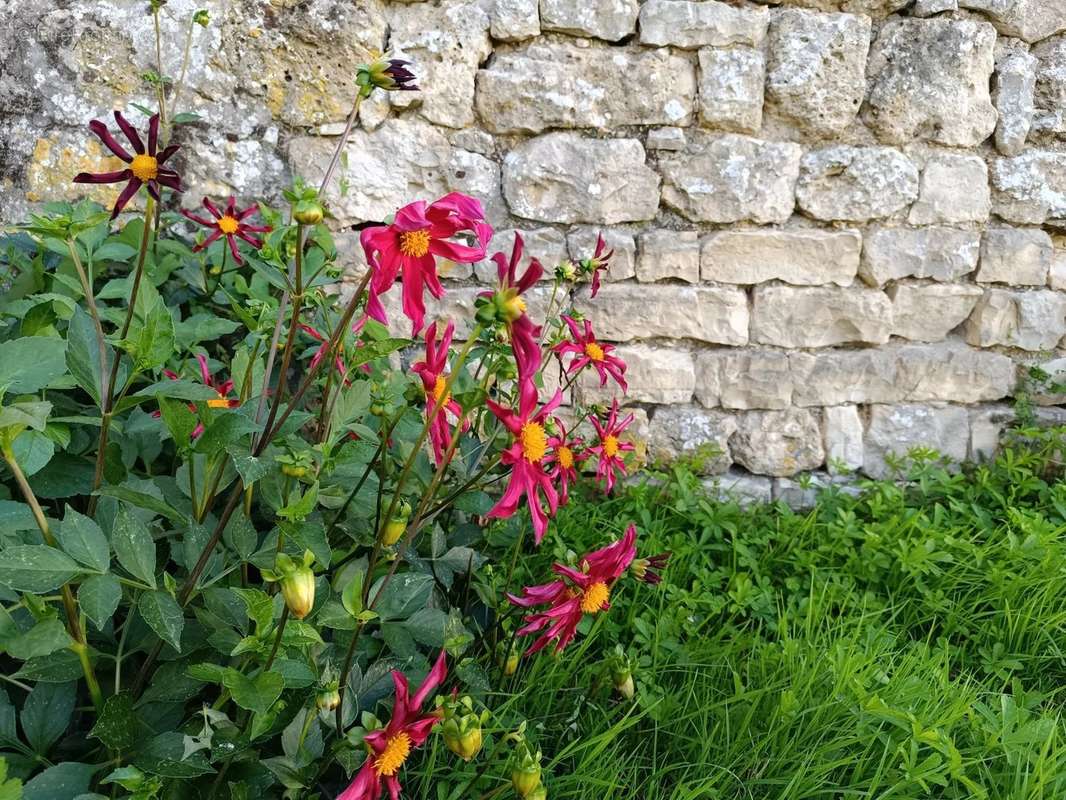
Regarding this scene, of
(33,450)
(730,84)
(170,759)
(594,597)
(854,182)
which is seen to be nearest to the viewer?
(170,759)

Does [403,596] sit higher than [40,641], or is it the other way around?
[40,641]

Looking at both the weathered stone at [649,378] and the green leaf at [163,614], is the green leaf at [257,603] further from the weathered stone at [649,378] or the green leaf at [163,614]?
the weathered stone at [649,378]

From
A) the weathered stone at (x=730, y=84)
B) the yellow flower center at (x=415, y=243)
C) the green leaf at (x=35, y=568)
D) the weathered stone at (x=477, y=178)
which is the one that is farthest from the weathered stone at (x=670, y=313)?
the green leaf at (x=35, y=568)

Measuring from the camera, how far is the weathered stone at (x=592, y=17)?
210 cm

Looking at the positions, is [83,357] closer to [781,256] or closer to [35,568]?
[35,568]

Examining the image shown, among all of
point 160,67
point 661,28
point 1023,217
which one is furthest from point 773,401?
point 160,67

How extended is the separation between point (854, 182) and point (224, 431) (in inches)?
80.3

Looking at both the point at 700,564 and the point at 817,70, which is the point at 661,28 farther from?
the point at 700,564

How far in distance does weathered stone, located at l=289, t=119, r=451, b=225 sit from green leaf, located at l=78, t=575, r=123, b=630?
1457mm

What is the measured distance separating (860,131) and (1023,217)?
62 centimetres

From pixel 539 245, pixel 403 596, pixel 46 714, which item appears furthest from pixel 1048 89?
pixel 46 714

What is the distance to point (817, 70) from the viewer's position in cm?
221

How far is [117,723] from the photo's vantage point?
3.05ft

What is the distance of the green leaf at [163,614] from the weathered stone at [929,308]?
225 cm
